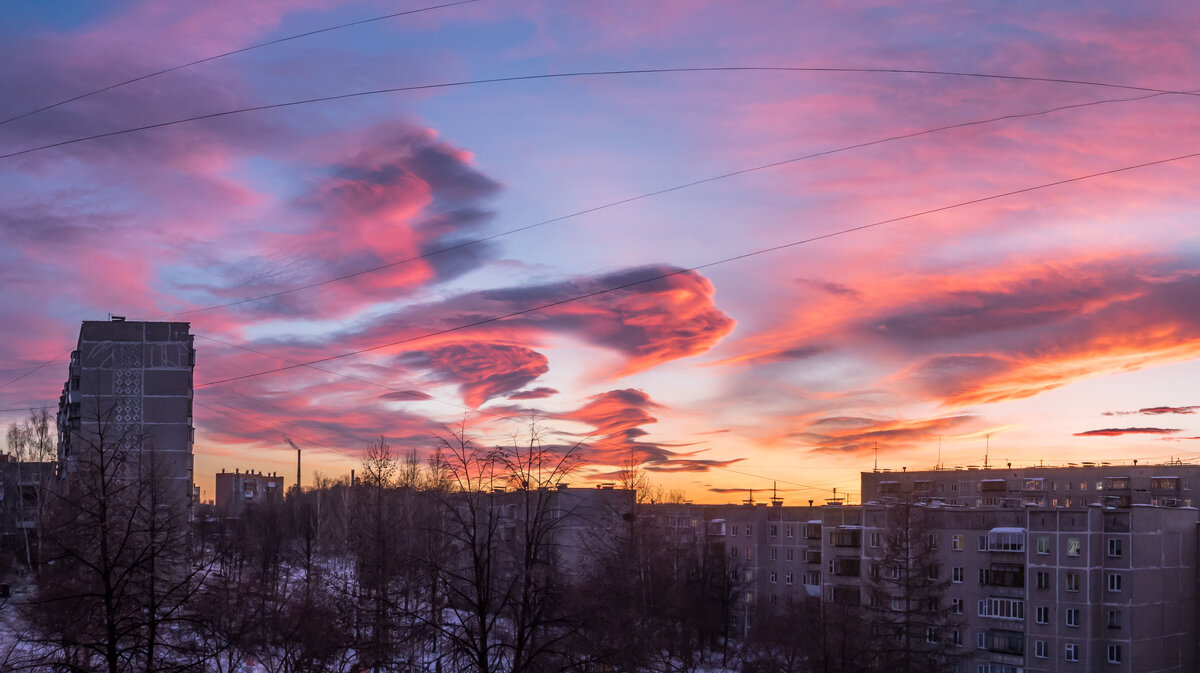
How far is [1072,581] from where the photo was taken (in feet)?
248

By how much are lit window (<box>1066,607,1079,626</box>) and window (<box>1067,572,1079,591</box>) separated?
140 cm

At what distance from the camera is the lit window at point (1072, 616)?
74.9 m

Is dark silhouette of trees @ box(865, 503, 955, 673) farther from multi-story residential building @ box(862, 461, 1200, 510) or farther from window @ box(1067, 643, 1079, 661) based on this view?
multi-story residential building @ box(862, 461, 1200, 510)

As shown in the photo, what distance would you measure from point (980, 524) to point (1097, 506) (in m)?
9.52

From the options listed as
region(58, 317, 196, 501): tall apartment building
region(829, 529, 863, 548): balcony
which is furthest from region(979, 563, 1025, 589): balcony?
region(58, 317, 196, 501): tall apartment building

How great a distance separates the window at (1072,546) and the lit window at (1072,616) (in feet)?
12.5

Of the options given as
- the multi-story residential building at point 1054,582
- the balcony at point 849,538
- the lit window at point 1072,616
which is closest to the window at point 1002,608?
the multi-story residential building at point 1054,582

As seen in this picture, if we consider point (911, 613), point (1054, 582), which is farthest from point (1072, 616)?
point (911, 613)

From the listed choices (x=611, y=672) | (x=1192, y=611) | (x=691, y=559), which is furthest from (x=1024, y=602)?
(x=611, y=672)

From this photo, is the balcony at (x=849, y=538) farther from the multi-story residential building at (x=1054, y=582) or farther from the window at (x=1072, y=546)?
the window at (x=1072, y=546)

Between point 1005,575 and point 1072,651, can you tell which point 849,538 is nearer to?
point 1005,575

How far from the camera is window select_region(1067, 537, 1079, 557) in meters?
75.9

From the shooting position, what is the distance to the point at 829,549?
101 metres

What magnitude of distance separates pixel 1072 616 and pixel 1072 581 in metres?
2.45
